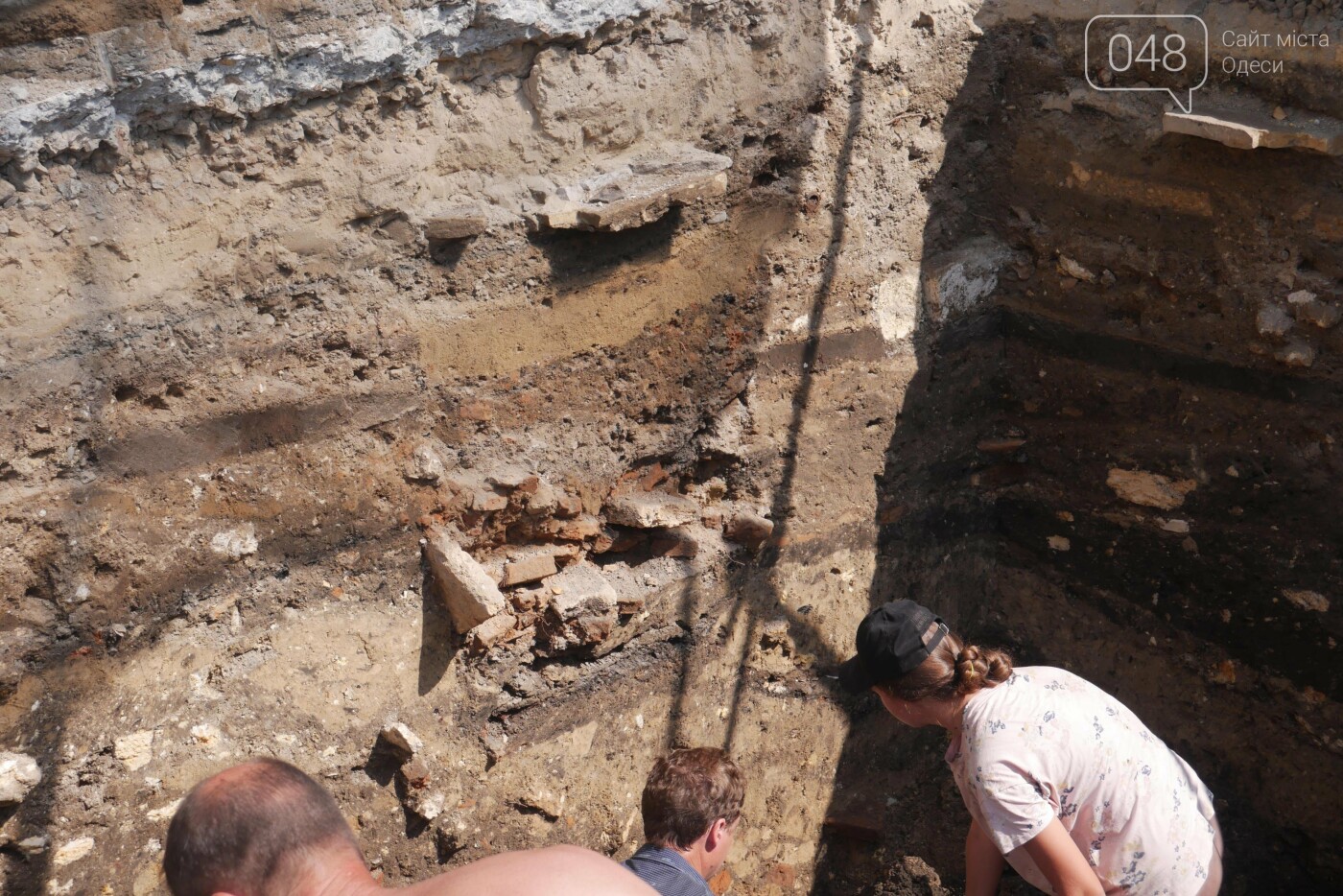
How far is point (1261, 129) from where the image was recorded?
9.32 ft

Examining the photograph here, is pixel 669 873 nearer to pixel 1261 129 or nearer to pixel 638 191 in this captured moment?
pixel 638 191

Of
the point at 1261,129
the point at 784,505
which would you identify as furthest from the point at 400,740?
the point at 1261,129

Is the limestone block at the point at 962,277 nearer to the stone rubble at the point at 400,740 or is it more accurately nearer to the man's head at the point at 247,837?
the stone rubble at the point at 400,740

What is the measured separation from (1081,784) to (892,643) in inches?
18.6

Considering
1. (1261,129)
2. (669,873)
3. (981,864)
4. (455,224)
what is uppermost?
(1261,129)

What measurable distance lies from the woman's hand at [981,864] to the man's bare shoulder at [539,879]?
3.70ft

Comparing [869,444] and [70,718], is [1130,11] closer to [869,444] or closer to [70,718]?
[869,444]

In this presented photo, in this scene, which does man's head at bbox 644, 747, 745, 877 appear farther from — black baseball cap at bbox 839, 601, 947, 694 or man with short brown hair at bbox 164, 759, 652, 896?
man with short brown hair at bbox 164, 759, 652, 896

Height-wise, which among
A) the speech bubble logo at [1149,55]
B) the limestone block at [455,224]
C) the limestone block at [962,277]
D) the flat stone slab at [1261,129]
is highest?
the speech bubble logo at [1149,55]

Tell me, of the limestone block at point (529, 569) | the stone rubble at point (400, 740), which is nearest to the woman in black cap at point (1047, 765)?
the limestone block at point (529, 569)

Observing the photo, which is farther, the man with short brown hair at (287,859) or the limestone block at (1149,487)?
the limestone block at (1149,487)

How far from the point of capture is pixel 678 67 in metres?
2.81

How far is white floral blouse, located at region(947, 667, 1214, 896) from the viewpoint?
7.36 feet

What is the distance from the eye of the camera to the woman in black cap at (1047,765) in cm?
223
